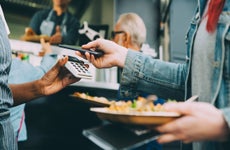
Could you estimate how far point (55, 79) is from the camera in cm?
121

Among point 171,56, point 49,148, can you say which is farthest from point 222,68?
point 171,56

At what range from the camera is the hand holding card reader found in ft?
3.28

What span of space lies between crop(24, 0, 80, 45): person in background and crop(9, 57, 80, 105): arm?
1.84 m

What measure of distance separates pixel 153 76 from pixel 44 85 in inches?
17.9

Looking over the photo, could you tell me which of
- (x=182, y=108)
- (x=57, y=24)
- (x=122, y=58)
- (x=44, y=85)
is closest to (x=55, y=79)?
(x=44, y=85)

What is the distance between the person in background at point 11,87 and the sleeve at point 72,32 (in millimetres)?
2017

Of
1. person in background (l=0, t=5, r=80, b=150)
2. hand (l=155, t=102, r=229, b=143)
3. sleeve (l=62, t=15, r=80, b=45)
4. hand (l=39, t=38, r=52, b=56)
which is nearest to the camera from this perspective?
hand (l=155, t=102, r=229, b=143)

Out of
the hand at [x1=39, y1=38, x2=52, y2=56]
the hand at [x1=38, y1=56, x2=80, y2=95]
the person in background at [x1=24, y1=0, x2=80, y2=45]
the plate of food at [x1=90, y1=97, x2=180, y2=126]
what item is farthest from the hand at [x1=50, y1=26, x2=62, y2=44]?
the plate of food at [x1=90, y1=97, x2=180, y2=126]

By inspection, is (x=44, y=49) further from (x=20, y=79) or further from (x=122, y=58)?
(x=122, y=58)

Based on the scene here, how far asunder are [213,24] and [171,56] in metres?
2.02

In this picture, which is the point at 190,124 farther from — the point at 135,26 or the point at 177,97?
the point at 135,26

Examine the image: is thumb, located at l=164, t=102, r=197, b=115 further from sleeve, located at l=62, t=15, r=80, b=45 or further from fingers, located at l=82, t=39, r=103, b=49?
sleeve, located at l=62, t=15, r=80, b=45

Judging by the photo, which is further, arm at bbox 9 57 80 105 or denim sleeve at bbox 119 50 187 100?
arm at bbox 9 57 80 105

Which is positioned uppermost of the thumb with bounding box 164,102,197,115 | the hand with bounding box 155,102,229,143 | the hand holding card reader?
the hand holding card reader
